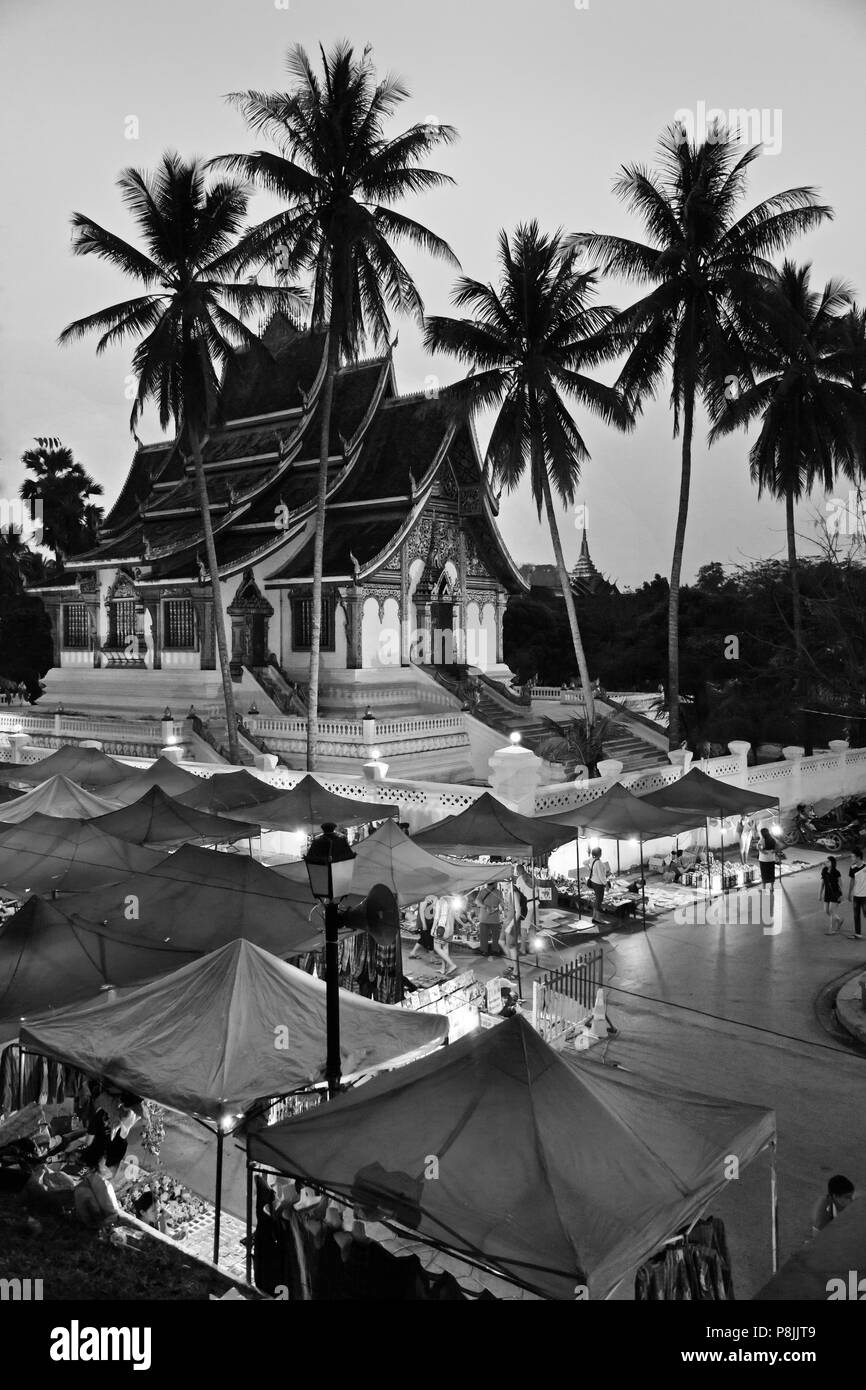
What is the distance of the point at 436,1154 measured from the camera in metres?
5.96

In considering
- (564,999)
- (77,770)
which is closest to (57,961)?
(564,999)

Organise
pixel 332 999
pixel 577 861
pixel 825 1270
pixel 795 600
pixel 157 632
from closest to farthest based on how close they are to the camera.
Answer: pixel 825 1270
pixel 332 999
pixel 577 861
pixel 795 600
pixel 157 632

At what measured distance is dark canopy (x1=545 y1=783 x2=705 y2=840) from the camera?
1636 centimetres

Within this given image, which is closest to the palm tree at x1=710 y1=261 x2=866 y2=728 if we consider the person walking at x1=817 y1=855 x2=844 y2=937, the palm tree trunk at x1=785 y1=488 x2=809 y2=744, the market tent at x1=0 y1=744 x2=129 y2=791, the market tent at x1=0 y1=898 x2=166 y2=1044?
the palm tree trunk at x1=785 y1=488 x2=809 y2=744

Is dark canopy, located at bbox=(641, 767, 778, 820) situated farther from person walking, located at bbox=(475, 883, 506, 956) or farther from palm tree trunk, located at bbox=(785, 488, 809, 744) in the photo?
palm tree trunk, located at bbox=(785, 488, 809, 744)

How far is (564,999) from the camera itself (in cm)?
1124

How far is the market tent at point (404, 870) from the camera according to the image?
13133 mm

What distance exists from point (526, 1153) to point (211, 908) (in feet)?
20.9

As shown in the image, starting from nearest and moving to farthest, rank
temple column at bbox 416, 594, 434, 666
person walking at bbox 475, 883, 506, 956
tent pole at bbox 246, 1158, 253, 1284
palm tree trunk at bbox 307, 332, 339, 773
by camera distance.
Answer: tent pole at bbox 246, 1158, 253, 1284 → person walking at bbox 475, 883, 506, 956 → palm tree trunk at bbox 307, 332, 339, 773 → temple column at bbox 416, 594, 434, 666

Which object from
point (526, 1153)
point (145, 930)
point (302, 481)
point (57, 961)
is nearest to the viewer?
point (526, 1153)

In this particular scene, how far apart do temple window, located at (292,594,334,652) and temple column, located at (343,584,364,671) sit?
971 mm

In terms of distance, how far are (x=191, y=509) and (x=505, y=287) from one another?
47.3 ft

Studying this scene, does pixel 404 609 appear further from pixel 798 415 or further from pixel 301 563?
pixel 798 415
